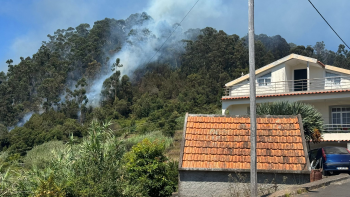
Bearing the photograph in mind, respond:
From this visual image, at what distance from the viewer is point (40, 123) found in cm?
5159

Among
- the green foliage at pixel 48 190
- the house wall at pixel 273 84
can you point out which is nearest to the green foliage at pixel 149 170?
the green foliage at pixel 48 190

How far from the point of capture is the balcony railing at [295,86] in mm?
28812

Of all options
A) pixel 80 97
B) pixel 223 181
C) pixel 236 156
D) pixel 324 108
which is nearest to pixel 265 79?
pixel 324 108

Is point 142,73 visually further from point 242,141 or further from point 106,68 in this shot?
point 242,141

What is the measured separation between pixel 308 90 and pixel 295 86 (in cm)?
240

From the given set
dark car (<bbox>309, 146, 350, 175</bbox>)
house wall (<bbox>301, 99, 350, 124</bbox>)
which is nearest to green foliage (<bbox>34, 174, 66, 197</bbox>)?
dark car (<bbox>309, 146, 350, 175</bbox>)

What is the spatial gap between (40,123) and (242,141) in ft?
146

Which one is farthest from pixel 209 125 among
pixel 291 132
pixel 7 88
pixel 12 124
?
pixel 7 88

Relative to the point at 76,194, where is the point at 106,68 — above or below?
above

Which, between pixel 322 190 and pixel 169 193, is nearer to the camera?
pixel 322 190

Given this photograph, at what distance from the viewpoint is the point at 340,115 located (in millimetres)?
28297

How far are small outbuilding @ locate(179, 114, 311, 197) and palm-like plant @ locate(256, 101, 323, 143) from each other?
8.05 m

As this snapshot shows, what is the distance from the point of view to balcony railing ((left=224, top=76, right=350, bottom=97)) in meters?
28.8

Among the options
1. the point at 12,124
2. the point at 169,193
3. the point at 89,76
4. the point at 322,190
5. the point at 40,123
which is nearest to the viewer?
the point at 322,190
